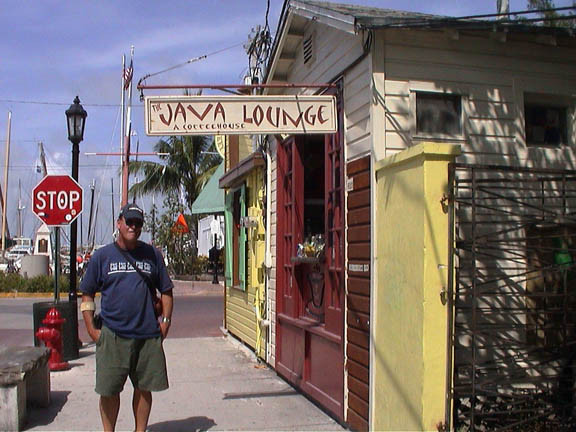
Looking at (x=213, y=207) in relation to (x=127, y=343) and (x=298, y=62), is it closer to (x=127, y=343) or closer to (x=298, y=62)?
(x=298, y=62)

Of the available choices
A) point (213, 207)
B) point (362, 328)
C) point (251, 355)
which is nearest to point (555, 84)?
point (362, 328)

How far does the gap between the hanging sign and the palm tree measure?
25.7 m

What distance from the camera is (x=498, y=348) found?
551 centimetres

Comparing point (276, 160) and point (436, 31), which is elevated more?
point (436, 31)

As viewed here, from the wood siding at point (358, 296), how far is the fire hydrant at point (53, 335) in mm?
4342

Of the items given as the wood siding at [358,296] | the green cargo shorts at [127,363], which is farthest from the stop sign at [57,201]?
the wood siding at [358,296]

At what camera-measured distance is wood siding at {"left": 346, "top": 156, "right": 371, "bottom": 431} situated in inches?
230

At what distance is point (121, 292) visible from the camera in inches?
216

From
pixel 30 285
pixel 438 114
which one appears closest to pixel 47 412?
pixel 438 114

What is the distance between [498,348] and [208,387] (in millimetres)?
3897

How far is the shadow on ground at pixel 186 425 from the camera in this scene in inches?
253

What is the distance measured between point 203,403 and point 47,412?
5.17 ft

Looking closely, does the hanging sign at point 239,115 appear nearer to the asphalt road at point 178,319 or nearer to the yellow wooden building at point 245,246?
the yellow wooden building at point 245,246

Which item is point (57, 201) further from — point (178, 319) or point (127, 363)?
point (178, 319)
